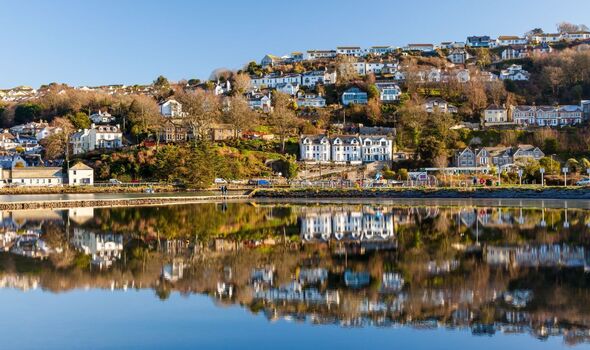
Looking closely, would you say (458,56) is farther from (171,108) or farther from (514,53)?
(171,108)

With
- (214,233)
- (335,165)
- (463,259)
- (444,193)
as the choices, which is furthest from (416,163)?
(463,259)

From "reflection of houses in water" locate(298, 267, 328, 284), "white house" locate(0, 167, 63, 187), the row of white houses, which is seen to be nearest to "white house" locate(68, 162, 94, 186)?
"white house" locate(0, 167, 63, 187)

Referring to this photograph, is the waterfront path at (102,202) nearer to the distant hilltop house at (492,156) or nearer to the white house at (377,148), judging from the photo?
the white house at (377,148)

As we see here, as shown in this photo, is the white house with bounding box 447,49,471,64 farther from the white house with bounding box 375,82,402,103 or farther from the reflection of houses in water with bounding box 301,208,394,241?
the reflection of houses in water with bounding box 301,208,394,241

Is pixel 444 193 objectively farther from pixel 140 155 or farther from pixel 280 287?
pixel 280 287

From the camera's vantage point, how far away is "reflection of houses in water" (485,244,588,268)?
1677cm

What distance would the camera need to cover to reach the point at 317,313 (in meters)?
12.2

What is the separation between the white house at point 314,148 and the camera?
69812 millimetres

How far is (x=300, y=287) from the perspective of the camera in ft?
46.8

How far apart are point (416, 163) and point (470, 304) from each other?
5500 cm

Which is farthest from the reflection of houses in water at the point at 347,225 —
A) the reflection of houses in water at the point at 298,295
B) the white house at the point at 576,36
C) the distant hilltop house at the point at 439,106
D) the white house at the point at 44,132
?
the white house at the point at 576,36

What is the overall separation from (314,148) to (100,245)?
49354 millimetres

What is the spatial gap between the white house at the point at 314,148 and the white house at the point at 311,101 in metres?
22.6

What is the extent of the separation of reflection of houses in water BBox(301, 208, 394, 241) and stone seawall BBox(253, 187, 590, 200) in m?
14.2
